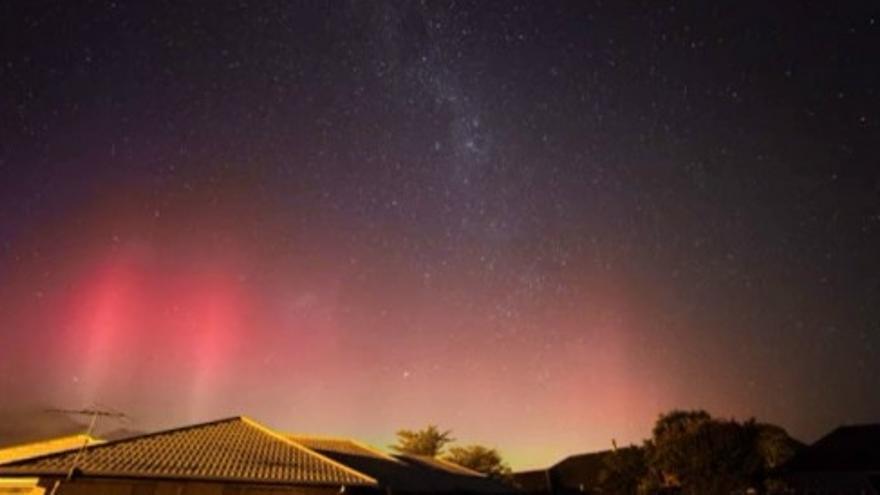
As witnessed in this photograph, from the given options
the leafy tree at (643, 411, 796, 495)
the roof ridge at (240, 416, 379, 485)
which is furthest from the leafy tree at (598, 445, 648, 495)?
the roof ridge at (240, 416, 379, 485)

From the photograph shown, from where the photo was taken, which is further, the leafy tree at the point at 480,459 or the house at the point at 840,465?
the leafy tree at the point at 480,459

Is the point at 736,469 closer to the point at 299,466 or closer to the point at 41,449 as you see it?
the point at 299,466

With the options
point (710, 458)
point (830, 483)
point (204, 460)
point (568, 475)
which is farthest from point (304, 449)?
point (568, 475)

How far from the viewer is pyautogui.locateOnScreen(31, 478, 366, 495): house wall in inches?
683

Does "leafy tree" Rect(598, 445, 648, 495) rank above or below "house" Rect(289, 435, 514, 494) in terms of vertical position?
above

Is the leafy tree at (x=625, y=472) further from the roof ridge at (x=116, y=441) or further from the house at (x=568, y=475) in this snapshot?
the roof ridge at (x=116, y=441)

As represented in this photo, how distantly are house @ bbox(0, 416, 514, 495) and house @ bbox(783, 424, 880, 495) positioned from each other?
23592 millimetres

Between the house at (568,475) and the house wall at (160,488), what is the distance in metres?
50.4

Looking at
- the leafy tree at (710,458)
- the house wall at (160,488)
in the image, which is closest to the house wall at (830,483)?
the leafy tree at (710,458)

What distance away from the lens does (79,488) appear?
1738cm

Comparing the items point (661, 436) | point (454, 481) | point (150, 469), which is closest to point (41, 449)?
point (150, 469)

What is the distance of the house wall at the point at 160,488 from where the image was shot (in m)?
17.3

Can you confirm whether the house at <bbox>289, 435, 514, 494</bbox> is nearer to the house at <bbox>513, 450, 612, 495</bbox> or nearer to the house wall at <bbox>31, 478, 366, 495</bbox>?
the house wall at <bbox>31, 478, 366, 495</bbox>

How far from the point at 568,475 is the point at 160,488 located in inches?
2301
